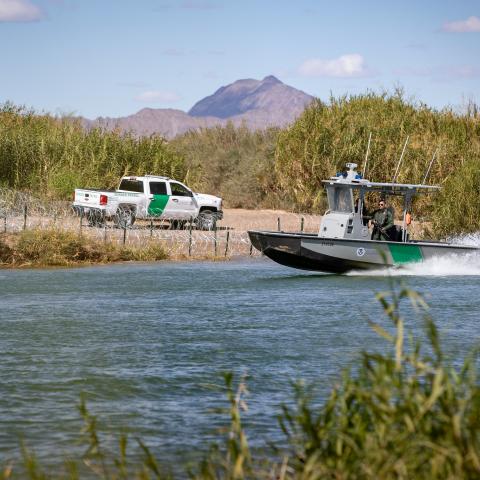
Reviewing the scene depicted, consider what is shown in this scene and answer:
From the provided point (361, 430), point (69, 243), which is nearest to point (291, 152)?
point (69, 243)

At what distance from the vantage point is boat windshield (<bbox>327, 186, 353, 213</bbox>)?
2747cm

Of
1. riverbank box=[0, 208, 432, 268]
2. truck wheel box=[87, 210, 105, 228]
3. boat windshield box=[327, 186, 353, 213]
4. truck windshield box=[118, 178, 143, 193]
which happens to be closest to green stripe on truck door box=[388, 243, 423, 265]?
boat windshield box=[327, 186, 353, 213]

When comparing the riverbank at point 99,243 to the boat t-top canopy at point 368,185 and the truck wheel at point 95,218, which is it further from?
the boat t-top canopy at point 368,185

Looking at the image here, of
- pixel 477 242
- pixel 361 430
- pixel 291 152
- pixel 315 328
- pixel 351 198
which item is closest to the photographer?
pixel 361 430

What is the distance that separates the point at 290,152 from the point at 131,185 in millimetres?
9459

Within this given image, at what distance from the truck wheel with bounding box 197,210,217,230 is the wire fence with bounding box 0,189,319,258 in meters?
0.16

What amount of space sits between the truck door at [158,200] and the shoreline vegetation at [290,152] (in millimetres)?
3997

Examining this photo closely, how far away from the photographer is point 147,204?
128ft

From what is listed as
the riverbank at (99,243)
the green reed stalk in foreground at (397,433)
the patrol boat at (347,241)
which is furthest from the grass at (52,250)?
the green reed stalk in foreground at (397,433)

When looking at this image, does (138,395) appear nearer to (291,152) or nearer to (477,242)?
(477,242)

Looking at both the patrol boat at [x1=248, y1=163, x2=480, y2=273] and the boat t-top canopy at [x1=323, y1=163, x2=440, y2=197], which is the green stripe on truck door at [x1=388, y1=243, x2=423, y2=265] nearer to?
the patrol boat at [x1=248, y1=163, x2=480, y2=273]

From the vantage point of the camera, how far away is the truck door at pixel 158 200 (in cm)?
3906

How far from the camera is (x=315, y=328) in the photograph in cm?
2120

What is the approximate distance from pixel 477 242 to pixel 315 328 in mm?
15187
